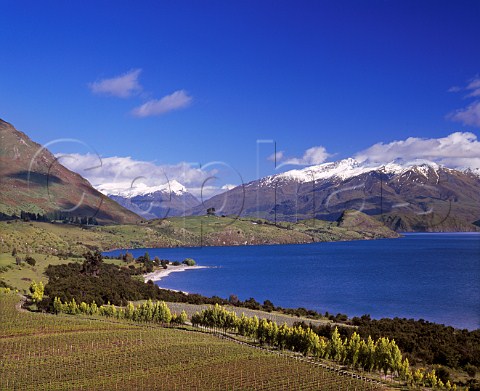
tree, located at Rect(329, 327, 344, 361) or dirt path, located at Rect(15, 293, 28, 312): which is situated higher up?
tree, located at Rect(329, 327, 344, 361)

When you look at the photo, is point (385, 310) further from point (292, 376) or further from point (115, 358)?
point (115, 358)

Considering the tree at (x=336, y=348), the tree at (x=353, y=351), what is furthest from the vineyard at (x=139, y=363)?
the tree at (x=336, y=348)

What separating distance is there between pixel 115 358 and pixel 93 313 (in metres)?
43.9

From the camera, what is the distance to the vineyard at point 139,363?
60.3 meters

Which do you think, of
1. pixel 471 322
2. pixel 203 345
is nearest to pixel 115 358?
Result: pixel 203 345

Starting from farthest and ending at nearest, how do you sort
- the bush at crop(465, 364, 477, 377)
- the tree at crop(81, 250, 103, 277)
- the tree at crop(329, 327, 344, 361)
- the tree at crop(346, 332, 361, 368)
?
the tree at crop(81, 250, 103, 277) < the tree at crop(329, 327, 344, 361) < the tree at crop(346, 332, 361, 368) < the bush at crop(465, 364, 477, 377)

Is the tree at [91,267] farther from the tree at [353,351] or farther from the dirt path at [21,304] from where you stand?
the tree at [353,351]

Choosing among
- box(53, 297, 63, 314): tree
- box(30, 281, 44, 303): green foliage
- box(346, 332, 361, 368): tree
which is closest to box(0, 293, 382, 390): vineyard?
box(346, 332, 361, 368): tree

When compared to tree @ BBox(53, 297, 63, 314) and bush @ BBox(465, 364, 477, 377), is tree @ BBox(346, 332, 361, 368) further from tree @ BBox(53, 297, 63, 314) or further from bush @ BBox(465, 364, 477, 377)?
tree @ BBox(53, 297, 63, 314)

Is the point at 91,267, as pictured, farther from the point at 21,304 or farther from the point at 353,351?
the point at 353,351

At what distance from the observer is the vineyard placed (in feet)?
198

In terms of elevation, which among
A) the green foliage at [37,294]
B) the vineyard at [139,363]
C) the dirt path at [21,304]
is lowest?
the dirt path at [21,304]

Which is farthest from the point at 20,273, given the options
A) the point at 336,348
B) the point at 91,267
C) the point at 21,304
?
the point at 336,348

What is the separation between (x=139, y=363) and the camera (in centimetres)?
6806
